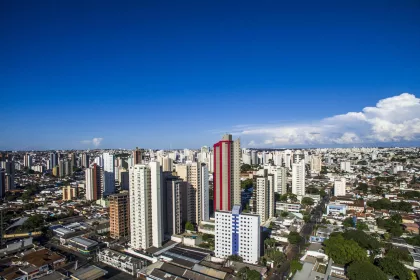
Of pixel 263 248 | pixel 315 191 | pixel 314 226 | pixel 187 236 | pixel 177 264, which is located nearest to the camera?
pixel 177 264

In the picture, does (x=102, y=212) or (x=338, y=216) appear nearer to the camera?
(x=338, y=216)

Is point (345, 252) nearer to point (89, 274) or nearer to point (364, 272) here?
point (364, 272)

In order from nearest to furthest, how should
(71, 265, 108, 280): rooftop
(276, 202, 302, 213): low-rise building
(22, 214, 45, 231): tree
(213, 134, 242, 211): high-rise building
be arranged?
1. (71, 265, 108, 280): rooftop
2. (22, 214, 45, 231): tree
3. (213, 134, 242, 211): high-rise building
4. (276, 202, 302, 213): low-rise building

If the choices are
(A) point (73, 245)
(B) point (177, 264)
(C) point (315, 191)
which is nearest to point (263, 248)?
(B) point (177, 264)

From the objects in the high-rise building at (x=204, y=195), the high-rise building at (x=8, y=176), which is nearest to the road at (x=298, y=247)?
the high-rise building at (x=204, y=195)

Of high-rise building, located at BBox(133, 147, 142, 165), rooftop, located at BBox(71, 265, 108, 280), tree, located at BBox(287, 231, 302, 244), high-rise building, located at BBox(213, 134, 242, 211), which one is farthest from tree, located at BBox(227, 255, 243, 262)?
high-rise building, located at BBox(133, 147, 142, 165)

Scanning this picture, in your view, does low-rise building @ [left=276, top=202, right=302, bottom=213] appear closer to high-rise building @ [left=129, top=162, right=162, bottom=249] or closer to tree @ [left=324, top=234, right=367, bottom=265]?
tree @ [left=324, top=234, right=367, bottom=265]

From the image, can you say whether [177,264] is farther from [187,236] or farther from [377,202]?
[377,202]
